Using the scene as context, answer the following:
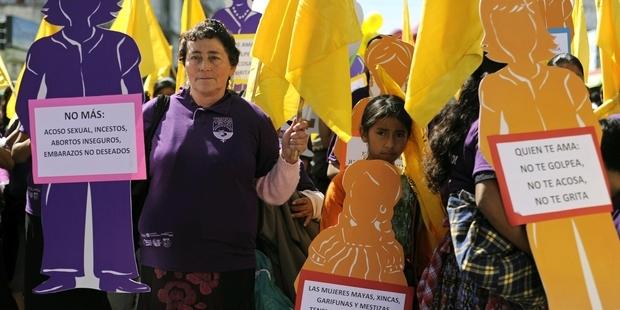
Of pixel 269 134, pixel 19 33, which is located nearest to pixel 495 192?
pixel 269 134

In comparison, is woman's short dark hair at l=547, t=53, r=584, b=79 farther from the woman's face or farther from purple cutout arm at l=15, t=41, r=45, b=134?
purple cutout arm at l=15, t=41, r=45, b=134

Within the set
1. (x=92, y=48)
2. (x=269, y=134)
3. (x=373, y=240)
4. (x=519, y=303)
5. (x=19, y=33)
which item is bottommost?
(x=519, y=303)

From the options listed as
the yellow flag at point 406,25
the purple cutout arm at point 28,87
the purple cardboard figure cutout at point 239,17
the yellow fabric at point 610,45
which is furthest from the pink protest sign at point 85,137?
the yellow fabric at point 610,45

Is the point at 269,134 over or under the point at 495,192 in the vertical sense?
over

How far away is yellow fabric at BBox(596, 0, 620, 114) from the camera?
498 cm

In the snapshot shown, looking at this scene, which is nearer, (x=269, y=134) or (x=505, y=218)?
(x=505, y=218)

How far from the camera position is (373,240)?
3547 mm

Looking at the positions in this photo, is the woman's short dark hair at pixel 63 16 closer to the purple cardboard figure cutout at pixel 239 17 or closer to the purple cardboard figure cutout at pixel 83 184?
the purple cardboard figure cutout at pixel 83 184

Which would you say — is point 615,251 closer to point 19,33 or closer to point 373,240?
point 373,240

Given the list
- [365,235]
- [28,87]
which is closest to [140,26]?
[28,87]

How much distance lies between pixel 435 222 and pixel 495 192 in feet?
2.58

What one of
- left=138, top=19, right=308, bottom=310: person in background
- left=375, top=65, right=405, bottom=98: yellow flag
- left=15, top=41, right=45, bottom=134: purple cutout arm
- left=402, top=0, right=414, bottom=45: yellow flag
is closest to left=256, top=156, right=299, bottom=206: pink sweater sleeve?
left=138, top=19, right=308, bottom=310: person in background

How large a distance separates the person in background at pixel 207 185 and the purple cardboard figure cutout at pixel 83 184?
12 cm

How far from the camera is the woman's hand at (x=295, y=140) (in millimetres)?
3324
